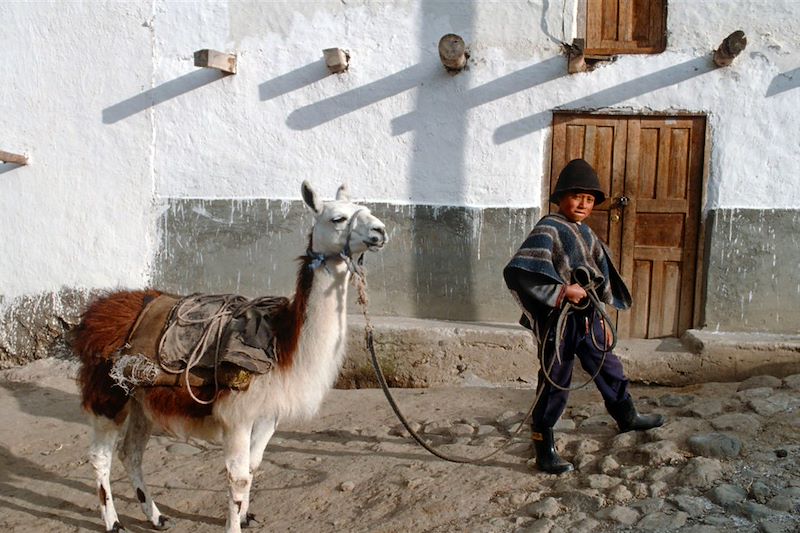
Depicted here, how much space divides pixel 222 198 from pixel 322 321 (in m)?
3.75

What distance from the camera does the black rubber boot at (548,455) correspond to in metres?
3.77

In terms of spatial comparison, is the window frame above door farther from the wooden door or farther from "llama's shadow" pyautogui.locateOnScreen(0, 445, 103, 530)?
"llama's shadow" pyautogui.locateOnScreen(0, 445, 103, 530)

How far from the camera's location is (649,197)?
20.3ft

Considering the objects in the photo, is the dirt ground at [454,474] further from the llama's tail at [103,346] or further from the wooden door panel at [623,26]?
the wooden door panel at [623,26]

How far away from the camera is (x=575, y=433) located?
4258 mm

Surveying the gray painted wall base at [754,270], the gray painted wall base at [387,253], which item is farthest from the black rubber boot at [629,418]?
the gray painted wall base at [754,270]

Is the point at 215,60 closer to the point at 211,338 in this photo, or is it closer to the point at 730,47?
the point at 211,338

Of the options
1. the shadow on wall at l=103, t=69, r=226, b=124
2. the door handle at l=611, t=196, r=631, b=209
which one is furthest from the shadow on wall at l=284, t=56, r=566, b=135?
the door handle at l=611, t=196, r=631, b=209

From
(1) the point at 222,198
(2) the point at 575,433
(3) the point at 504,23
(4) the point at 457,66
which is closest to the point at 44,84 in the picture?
(1) the point at 222,198

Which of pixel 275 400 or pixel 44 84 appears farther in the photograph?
pixel 44 84

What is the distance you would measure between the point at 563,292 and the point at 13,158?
5.69 m

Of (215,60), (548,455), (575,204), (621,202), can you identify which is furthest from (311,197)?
(621,202)

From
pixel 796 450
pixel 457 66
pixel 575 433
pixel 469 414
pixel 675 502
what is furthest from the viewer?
pixel 457 66

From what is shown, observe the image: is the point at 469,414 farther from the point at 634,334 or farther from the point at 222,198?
the point at 222,198
